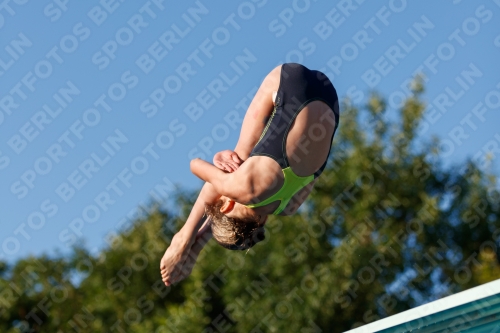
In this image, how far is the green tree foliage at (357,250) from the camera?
57.3ft

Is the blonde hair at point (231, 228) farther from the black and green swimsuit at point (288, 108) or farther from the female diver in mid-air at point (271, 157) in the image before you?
the black and green swimsuit at point (288, 108)

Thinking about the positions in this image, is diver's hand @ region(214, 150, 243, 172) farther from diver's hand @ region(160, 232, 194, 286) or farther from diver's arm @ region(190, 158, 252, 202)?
diver's hand @ region(160, 232, 194, 286)

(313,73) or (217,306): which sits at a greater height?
Result: (313,73)

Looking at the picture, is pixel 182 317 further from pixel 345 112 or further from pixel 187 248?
pixel 187 248

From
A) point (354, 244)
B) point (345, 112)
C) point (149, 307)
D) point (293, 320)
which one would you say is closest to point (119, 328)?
point (149, 307)

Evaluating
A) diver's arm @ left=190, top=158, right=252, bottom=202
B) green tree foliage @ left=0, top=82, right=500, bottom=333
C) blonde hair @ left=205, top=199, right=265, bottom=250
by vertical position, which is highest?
diver's arm @ left=190, top=158, right=252, bottom=202

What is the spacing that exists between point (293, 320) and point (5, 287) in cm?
1197

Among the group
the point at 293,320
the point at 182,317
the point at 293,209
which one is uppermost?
the point at 293,209

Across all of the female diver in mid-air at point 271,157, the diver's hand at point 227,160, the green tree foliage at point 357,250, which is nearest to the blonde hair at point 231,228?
the female diver in mid-air at point 271,157

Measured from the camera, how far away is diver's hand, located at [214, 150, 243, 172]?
16.9 feet

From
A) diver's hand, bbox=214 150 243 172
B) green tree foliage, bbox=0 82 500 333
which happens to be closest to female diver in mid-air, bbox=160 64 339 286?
diver's hand, bbox=214 150 243 172

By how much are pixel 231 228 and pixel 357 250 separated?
12713mm

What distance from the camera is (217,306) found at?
19828 millimetres

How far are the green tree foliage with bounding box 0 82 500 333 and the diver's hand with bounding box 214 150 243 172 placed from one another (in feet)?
40.8
